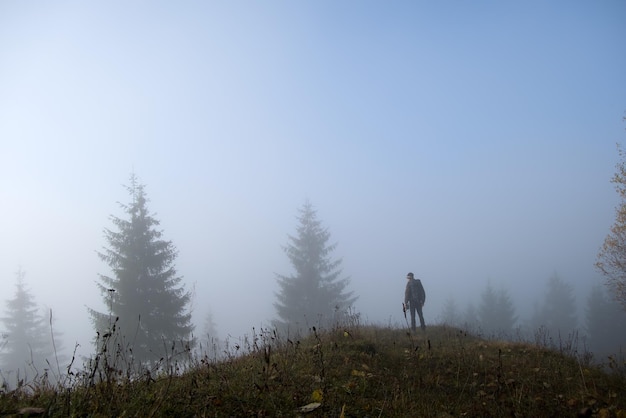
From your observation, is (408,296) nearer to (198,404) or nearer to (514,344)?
(514,344)

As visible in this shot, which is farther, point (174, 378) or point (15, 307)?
point (15, 307)

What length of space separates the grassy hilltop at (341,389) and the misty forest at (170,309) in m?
0.34

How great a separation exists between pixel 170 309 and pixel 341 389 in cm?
1515

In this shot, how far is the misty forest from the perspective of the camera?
11750 mm

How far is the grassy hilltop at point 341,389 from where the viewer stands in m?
3.72

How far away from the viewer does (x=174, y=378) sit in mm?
5047

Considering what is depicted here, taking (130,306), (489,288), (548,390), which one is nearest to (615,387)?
(548,390)

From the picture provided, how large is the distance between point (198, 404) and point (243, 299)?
597 feet

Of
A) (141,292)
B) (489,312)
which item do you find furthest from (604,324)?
(141,292)

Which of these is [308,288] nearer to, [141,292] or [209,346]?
[209,346]

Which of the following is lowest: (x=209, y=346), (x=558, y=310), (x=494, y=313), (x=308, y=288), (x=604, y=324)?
(x=604, y=324)

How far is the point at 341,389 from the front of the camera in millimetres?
5008

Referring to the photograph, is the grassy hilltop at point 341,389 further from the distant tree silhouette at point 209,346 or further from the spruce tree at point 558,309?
the spruce tree at point 558,309

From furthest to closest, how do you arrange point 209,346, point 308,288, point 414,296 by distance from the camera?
point 308,288 → point 209,346 → point 414,296
